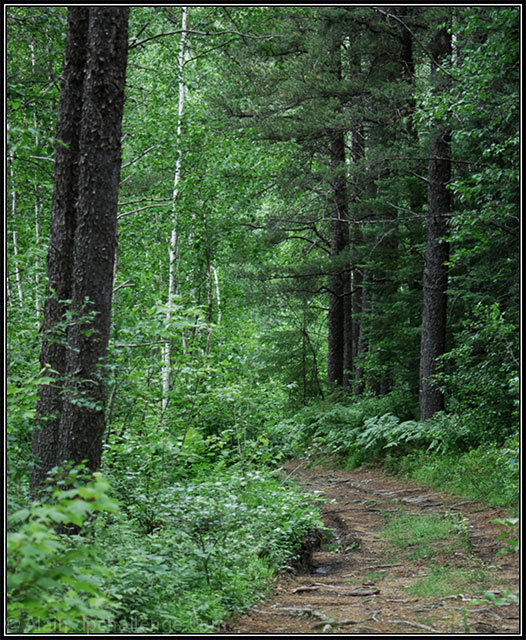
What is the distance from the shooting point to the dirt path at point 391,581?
470 cm

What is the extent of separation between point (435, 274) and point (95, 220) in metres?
9.04

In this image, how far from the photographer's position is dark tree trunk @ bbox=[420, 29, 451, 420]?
12586 mm

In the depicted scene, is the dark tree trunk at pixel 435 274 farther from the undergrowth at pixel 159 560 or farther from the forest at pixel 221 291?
the undergrowth at pixel 159 560

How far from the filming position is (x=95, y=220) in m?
5.29

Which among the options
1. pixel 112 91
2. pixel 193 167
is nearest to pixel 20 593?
pixel 112 91

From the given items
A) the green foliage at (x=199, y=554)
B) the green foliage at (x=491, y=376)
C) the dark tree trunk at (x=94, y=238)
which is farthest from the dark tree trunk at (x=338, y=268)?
the dark tree trunk at (x=94, y=238)

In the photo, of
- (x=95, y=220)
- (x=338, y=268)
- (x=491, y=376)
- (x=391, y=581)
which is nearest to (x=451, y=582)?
(x=391, y=581)

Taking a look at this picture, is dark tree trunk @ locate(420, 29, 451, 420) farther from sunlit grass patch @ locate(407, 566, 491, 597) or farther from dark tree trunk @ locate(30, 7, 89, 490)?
dark tree trunk @ locate(30, 7, 89, 490)

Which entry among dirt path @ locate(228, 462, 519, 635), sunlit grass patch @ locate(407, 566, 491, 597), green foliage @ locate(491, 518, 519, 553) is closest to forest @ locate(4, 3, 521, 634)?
green foliage @ locate(491, 518, 519, 553)

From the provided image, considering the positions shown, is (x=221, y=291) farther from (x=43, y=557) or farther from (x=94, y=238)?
(x=43, y=557)

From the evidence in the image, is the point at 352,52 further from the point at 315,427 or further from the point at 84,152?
the point at 84,152

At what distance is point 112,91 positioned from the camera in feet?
17.5

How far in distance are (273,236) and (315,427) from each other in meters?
5.48

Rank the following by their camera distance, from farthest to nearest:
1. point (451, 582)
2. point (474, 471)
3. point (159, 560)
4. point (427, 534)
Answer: point (474, 471) < point (427, 534) < point (451, 582) < point (159, 560)
